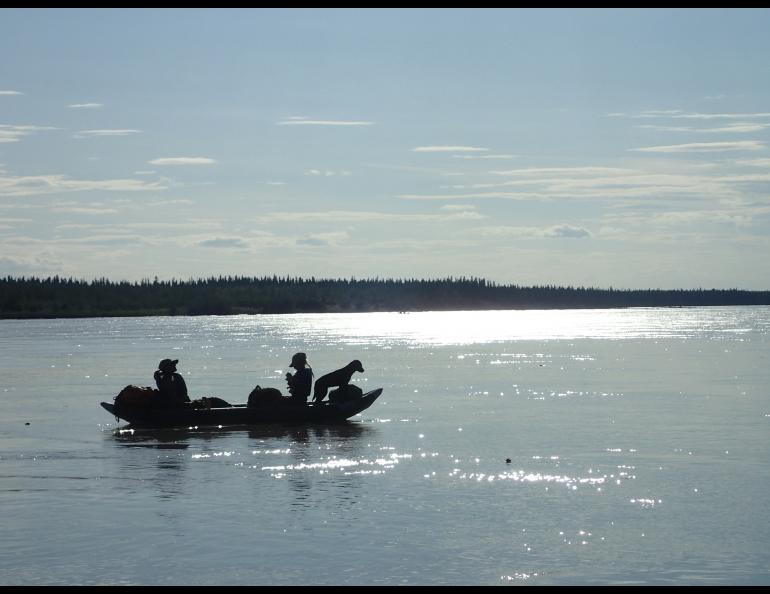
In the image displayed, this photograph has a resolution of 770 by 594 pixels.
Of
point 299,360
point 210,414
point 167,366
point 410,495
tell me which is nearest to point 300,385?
point 299,360

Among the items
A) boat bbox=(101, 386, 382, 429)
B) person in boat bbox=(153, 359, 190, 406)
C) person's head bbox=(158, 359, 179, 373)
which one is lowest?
boat bbox=(101, 386, 382, 429)

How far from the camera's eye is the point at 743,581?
1650 cm

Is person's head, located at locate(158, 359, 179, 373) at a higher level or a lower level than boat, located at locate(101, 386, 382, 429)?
higher

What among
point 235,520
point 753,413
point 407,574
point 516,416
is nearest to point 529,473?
point 235,520

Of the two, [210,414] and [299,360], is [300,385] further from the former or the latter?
[210,414]

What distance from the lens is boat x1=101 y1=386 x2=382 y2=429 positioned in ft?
121

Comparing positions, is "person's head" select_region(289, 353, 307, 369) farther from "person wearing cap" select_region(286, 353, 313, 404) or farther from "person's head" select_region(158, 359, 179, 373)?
"person's head" select_region(158, 359, 179, 373)

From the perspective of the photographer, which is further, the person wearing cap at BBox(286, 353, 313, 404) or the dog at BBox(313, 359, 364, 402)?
the dog at BBox(313, 359, 364, 402)

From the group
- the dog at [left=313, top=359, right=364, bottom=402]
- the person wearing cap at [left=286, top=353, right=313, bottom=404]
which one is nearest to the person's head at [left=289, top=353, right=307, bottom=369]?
the person wearing cap at [left=286, top=353, right=313, bottom=404]

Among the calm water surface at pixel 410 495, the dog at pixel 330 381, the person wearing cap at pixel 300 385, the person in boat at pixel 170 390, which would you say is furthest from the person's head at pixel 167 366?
the dog at pixel 330 381

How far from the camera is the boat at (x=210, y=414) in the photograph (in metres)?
36.9

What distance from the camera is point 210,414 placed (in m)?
36.9

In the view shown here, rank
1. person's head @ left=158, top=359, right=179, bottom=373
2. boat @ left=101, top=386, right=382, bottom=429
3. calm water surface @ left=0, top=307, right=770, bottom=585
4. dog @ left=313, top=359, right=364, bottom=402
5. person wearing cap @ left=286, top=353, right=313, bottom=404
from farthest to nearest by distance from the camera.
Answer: dog @ left=313, top=359, right=364, bottom=402, person wearing cap @ left=286, top=353, right=313, bottom=404, boat @ left=101, top=386, right=382, bottom=429, person's head @ left=158, top=359, right=179, bottom=373, calm water surface @ left=0, top=307, right=770, bottom=585

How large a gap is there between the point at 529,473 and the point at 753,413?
16834mm
